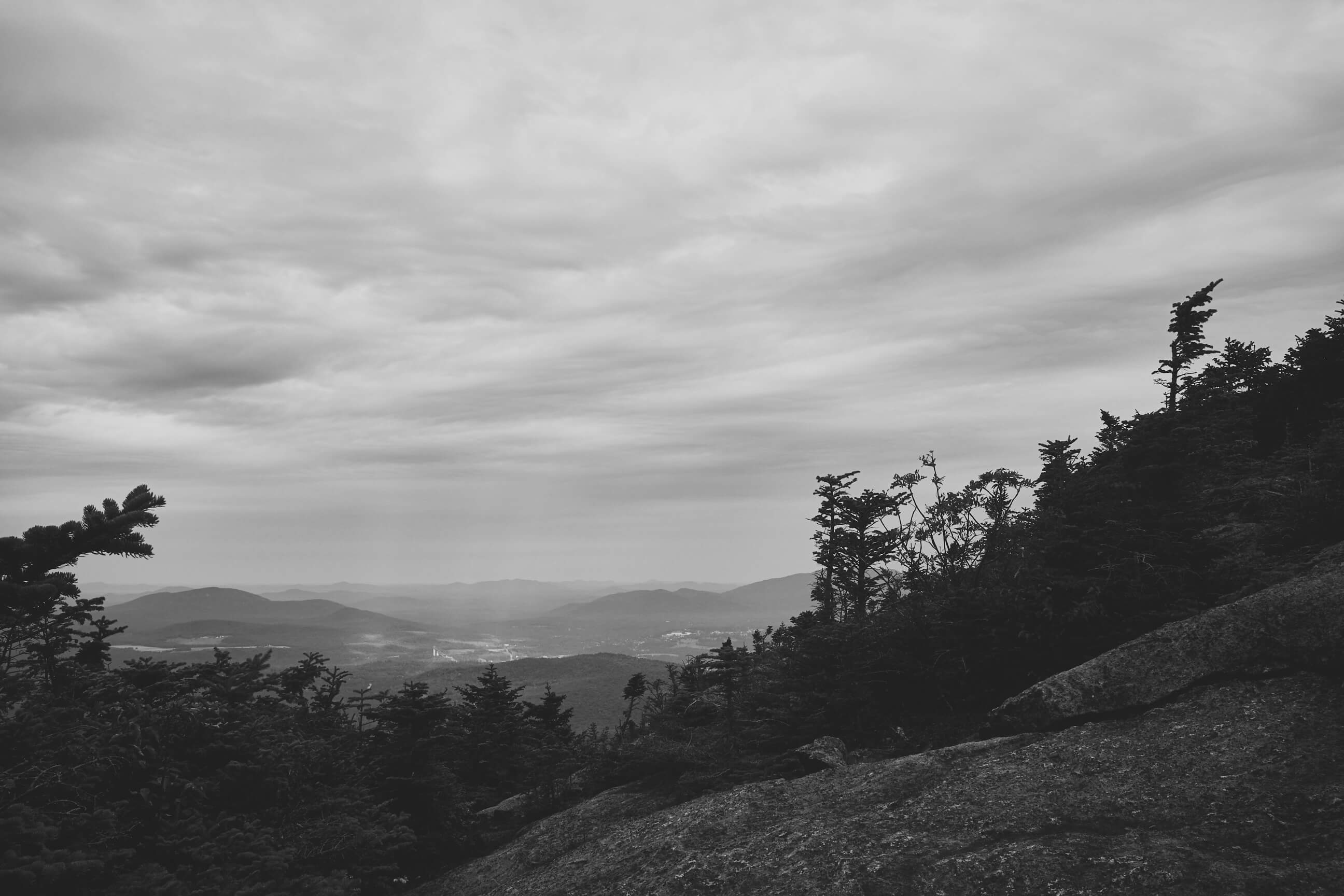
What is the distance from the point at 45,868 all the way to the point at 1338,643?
19201mm

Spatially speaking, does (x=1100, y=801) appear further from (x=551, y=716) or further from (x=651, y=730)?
(x=551, y=716)

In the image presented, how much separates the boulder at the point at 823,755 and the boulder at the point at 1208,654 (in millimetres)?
3949

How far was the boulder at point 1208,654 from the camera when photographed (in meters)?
11.3

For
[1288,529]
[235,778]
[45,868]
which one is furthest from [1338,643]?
[235,778]

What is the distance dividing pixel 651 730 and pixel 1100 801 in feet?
89.8

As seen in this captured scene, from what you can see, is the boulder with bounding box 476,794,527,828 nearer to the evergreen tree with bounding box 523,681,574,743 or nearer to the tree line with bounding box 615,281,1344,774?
the tree line with bounding box 615,281,1344,774

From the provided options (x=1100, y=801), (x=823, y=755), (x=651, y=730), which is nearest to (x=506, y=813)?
(x=651, y=730)

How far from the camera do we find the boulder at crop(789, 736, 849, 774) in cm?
1570

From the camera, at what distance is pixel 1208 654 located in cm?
1216

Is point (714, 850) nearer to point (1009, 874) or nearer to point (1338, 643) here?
point (1009, 874)

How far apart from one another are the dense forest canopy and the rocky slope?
2866mm

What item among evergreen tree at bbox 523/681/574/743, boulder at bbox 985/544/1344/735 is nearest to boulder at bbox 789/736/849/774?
boulder at bbox 985/544/1344/735

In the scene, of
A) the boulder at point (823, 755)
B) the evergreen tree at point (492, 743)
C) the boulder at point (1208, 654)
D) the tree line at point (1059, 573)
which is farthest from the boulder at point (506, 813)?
the boulder at point (1208, 654)

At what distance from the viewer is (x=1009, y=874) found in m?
8.55
